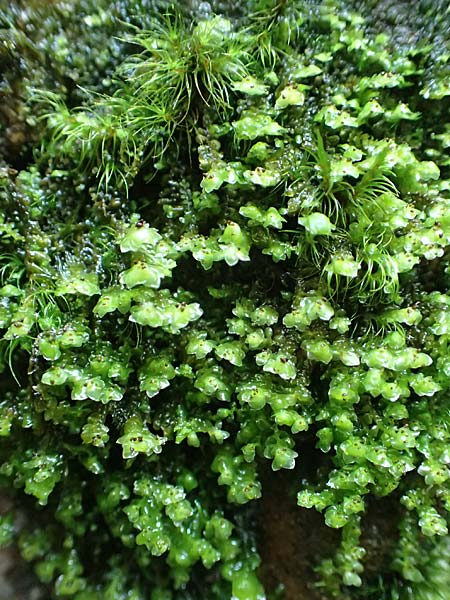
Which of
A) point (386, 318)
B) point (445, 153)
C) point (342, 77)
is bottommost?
point (386, 318)

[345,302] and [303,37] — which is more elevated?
[303,37]

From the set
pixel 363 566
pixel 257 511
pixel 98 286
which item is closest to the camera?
pixel 98 286

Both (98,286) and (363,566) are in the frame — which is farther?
(363,566)

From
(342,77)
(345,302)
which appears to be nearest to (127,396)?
(345,302)

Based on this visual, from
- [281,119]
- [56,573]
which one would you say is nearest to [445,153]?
[281,119]

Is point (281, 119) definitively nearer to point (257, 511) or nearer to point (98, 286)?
point (98, 286)

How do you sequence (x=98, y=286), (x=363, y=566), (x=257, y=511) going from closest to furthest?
(x=98, y=286) → (x=363, y=566) → (x=257, y=511)
